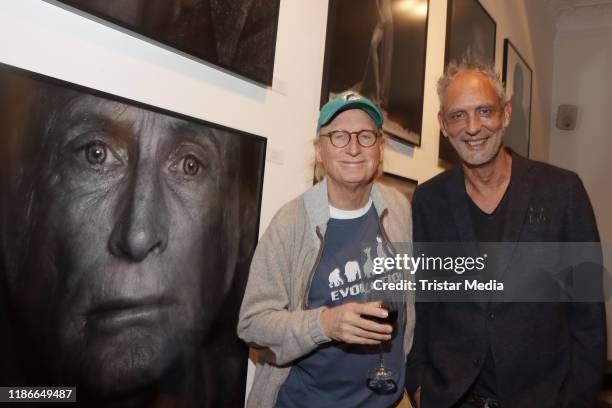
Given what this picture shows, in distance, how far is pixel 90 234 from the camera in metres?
1.48

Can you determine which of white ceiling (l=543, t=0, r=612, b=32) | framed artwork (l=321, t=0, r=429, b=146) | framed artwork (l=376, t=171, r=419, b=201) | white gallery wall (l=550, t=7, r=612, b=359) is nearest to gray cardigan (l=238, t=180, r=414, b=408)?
framed artwork (l=321, t=0, r=429, b=146)

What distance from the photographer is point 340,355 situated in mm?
1705

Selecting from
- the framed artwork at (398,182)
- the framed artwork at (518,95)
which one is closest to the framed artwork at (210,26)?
the framed artwork at (398,182)

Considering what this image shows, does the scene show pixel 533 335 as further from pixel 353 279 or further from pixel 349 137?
pixel 349 137

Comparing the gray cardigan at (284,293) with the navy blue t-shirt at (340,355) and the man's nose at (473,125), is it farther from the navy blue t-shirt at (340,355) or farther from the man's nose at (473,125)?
the man's nose at (473,125)

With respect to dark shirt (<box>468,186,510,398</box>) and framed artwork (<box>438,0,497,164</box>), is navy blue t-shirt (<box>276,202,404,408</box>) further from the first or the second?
framed artwork (<box>438,0,497,164</box>)

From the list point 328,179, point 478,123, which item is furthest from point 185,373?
point 478,123

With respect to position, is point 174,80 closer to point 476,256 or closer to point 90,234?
point 90,234

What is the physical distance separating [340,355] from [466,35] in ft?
11.5

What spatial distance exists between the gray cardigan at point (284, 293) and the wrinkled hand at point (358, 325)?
2.6 inches

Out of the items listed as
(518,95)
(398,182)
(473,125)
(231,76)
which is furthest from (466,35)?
(231,76)

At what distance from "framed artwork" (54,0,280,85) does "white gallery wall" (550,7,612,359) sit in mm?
5750

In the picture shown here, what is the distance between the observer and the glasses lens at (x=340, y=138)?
5.95 ft

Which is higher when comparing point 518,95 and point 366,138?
point 518,95
